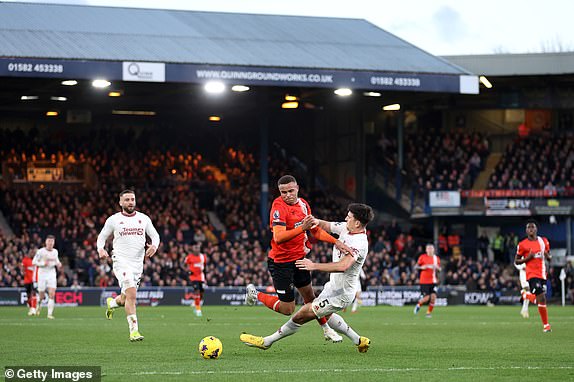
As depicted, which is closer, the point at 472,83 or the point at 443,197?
the point at 472,83

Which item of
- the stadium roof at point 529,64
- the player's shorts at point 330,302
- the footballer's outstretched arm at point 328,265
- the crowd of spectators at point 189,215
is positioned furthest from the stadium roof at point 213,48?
the footballer's outstretched arm at point 328,265

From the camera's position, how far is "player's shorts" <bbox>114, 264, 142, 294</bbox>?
1769cm

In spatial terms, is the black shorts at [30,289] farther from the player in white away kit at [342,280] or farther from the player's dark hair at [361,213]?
the player's dark hair at [361,213]

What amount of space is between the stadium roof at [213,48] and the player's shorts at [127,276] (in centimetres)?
2156

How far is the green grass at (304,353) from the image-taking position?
12438 mm

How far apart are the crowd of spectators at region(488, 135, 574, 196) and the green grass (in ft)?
85.3

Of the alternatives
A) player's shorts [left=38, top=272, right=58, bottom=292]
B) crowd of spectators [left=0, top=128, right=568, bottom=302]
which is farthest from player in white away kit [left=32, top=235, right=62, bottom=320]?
crowd of spectators [left=0, top=128, right=568, bottom=302]

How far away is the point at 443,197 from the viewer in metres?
48.3

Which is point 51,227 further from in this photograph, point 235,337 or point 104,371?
point 104,371

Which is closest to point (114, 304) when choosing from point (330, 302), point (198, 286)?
point (330, 302)

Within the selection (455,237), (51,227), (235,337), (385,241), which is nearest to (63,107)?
(51,227)

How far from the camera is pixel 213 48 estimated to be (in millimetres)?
42844

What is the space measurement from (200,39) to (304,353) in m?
30.0

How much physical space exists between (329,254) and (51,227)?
12099 millimetres
